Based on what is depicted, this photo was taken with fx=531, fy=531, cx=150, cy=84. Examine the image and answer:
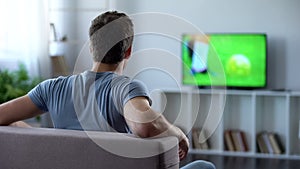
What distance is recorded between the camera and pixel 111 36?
1.86 m

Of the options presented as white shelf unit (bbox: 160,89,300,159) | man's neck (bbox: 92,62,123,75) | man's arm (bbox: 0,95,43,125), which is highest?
man's neck (bbox: 92,62,123,75)

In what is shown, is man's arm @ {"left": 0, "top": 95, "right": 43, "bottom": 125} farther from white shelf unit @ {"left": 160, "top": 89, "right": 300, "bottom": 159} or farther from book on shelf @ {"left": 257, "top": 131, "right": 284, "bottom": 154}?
book on shelf @ {"left": 257, "top": 131, "right": 284, "bottom": 154}

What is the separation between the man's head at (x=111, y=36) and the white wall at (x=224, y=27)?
3.47 m

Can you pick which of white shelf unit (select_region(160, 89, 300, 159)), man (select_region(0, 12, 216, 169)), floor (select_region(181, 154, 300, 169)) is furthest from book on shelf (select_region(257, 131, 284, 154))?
man (select_region(0, 12, 216, 169))

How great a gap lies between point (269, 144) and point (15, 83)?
248 cm

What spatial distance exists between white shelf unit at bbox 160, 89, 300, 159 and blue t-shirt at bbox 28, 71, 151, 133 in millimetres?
3173

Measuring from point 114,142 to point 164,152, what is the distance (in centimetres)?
15

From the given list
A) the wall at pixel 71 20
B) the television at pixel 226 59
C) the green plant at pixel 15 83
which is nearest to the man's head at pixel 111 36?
the green plant at pixel 15 83

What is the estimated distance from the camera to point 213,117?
536cm

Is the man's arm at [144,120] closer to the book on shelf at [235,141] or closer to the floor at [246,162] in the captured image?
the floor at [246,162]

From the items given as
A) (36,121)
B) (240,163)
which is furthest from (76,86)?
(36,121)

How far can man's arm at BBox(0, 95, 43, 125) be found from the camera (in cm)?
185

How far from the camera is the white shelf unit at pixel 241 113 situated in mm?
5043

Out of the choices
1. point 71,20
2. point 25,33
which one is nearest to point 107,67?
point 25,33
